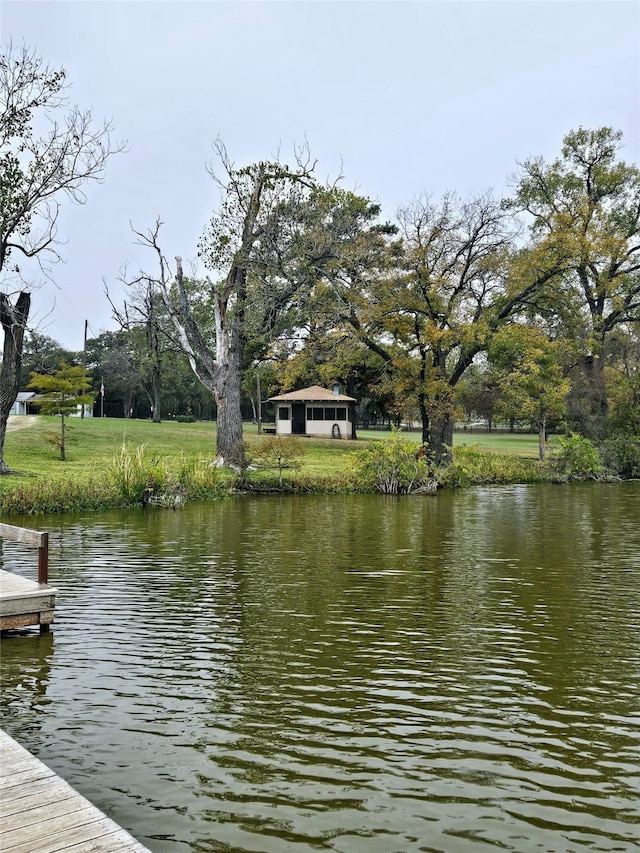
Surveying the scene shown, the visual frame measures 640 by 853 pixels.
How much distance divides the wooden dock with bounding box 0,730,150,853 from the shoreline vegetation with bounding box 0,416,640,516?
643 inches

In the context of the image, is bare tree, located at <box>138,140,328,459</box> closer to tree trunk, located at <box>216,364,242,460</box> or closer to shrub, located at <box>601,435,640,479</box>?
tree trunk, located at <box>216,364,242,460</box>

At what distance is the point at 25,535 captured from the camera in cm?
923

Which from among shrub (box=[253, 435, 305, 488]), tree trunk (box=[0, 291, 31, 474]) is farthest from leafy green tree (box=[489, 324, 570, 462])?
tree trunk (box=[0, 291, 31, 474])

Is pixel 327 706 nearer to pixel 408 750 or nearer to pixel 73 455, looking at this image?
pixel 408 750

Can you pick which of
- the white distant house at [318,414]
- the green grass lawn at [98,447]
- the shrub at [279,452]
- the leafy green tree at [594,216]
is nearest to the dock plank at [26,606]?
the green grass lawn at [98,447]

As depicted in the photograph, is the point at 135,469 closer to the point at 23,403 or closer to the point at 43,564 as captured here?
the point at 43,564

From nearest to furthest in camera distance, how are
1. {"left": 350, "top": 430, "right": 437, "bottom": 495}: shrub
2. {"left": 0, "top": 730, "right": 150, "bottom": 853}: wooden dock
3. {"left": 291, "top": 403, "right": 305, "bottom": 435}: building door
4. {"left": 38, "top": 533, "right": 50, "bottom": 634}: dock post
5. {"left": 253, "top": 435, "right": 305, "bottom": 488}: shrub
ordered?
{"left": 0, "top": 730, "right": 150, "bottom": 853}: wooden dock → {"left": 38, "top": 533, "right": 50, "bottom": 634}: dock post → {"left": 350, "top": 430, "right": 437, "bottom": 495}: shrub → {"left": 253, "top": 435, "right": 305, "bottom": 488}: shrub → {"left": 291, "top": 403, "right": 305, "bottom": 435}: building door

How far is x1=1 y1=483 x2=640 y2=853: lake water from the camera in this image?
14.8 ft

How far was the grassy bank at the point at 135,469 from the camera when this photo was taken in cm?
2062

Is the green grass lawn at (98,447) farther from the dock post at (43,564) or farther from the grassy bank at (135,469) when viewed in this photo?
the dock post at (43,564)

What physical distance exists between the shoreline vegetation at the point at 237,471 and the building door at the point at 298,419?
11.9 m

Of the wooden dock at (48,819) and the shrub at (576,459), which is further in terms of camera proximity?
the shrub at (576,459)

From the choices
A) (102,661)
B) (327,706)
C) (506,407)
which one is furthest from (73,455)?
(327,706)

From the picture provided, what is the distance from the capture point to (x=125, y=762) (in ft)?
17.3
